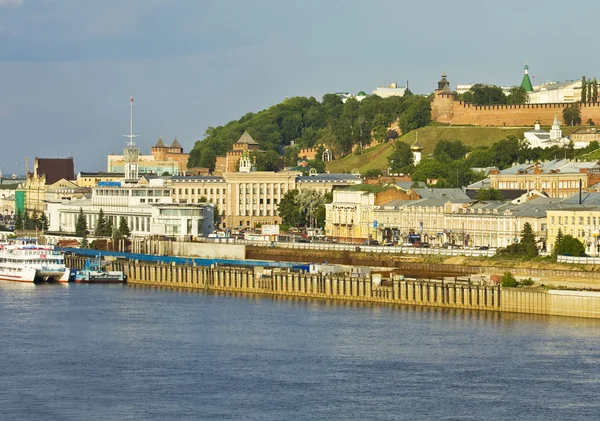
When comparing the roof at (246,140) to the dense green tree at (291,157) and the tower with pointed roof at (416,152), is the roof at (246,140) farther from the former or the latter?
the tower with pointed roof at (416,152)

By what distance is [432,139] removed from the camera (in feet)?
544

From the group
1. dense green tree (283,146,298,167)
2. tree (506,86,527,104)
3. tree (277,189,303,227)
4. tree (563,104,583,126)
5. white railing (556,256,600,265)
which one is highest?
tree (506,86,527,104)

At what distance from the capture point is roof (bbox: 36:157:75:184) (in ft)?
603

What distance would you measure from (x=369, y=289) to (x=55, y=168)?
345ft

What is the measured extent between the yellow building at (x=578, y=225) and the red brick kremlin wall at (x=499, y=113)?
69586 mm

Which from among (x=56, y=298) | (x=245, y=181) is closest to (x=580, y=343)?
(x=56, y=298)

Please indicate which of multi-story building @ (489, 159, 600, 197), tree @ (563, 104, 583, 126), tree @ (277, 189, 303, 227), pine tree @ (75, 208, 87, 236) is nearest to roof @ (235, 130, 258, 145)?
tree @ (563, 104, 583, 126)

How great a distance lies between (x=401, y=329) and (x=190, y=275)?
2707cm

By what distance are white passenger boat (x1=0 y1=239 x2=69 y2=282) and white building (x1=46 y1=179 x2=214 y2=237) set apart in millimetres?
19063

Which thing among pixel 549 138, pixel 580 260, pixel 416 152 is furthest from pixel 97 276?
pixel 416 152

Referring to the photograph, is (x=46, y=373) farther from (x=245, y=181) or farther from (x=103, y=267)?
(x=245, y=181)

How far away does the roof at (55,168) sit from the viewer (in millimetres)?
183875

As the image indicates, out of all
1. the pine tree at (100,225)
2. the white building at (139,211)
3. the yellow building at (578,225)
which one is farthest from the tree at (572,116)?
the yellow building at (578,225)

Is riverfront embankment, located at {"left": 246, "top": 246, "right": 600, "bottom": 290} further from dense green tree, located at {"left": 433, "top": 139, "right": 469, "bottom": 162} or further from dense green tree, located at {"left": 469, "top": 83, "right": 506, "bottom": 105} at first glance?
dense green tree, located at {"left": 469, "top": 83, "right": 506, "bottom": 105}
